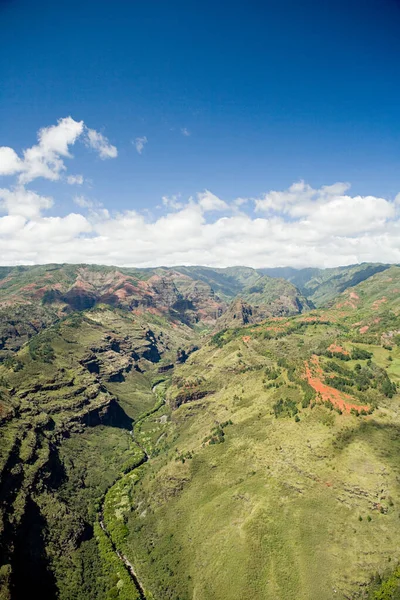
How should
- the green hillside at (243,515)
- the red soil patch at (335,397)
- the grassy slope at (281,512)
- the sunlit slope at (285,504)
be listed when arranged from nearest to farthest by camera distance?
1. the grassy slope at (281,512)
2. the sunlit slope at (285,504)
3. the green hillside at (243,515)
4. the red soil patch at (335,397)

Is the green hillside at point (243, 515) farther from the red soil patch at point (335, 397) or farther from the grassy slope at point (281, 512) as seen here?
the red soil patch at point (335, 397)

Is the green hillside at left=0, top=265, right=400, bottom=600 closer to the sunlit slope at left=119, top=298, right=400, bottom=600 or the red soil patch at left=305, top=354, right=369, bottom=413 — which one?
the sunlit slope at left=119, top=298, right=400, bottom=600

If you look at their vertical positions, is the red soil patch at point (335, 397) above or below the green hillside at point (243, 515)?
above

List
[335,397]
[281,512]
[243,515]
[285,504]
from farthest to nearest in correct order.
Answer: [335,397], [243,515], [285,504], [281,512]

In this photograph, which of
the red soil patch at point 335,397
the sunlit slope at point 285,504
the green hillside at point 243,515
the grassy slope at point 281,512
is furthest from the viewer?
the red soil patch at point 335,397

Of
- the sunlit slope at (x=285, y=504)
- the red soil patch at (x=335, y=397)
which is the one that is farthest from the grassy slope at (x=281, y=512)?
the red soil patch at (x=335, y=397)

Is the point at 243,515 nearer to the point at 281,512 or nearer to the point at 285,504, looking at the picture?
the point at 281,512

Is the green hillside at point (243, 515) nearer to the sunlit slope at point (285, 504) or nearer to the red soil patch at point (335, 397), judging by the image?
the sunlit slope at point (285, 504)

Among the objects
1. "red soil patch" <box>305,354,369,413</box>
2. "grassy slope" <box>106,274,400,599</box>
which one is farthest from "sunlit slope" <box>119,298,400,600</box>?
"red soil patch" <box>305,354,369,413</box>

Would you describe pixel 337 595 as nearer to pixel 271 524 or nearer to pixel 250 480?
pixel 271 524

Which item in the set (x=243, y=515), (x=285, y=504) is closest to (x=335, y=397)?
(x=285, y=504)

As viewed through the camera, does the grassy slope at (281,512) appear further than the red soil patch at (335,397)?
No

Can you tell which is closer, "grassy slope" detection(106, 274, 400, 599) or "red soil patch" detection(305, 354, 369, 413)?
"grassy slope" detection(106, 274, 400, 599)
